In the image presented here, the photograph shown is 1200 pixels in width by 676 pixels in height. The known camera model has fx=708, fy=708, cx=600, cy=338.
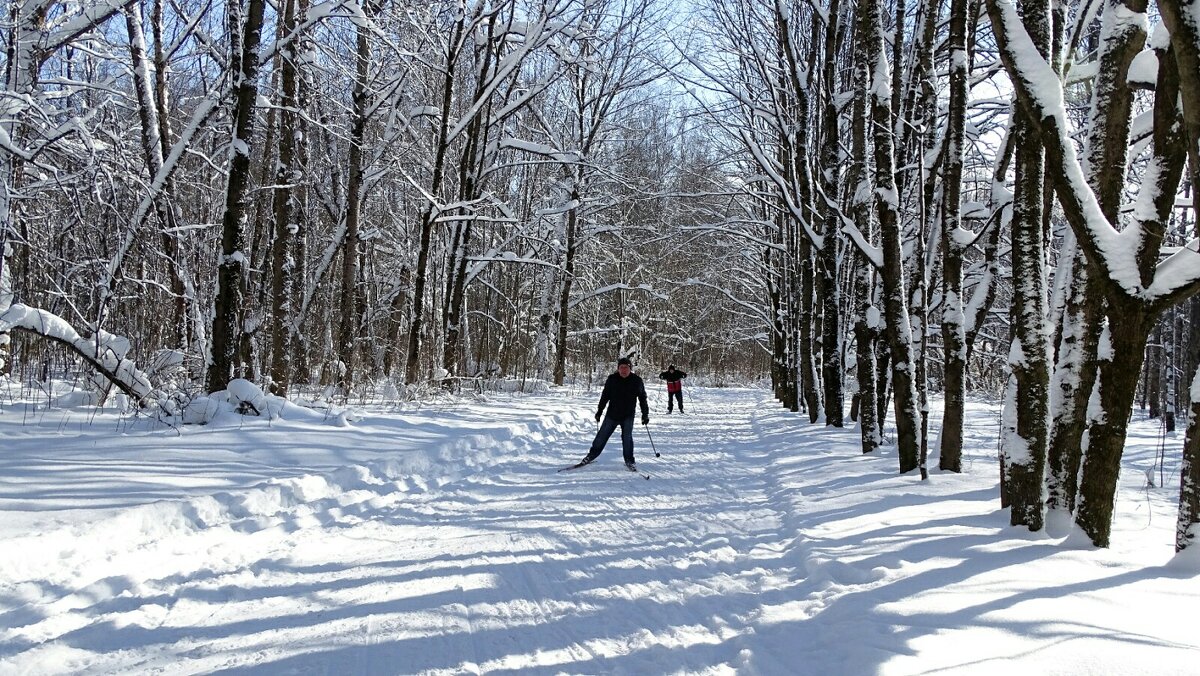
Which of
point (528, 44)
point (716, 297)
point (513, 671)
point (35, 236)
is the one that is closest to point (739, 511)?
point (513, 671)

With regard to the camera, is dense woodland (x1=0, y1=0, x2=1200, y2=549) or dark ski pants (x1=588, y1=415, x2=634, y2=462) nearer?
dense woodland (x1=0, y1=0, x2=1200, y2=549)

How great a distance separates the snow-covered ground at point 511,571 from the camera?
3.75 metres

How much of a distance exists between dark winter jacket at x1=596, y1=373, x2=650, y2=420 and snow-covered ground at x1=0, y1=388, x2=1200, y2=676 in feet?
6.64

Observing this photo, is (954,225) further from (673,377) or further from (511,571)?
(673,377)

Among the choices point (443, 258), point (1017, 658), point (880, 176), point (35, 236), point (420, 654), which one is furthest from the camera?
point (443, 258)

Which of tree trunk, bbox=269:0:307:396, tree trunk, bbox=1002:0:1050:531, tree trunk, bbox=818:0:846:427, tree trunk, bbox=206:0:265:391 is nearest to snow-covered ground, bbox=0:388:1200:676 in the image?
tree trunk, bbox=1002:0:1050:531

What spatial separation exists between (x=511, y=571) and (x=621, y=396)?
242 inches

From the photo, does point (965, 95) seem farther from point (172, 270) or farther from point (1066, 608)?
point (172, 270)

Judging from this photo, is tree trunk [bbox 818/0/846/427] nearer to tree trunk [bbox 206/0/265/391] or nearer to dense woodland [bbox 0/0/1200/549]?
dense woodland [bbox 0/0/1200/549]

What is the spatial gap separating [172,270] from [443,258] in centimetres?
1412

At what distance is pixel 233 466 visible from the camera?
7258mm

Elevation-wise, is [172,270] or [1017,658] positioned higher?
[172,270]

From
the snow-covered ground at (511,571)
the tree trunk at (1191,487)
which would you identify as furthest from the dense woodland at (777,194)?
the snow-covered ground at (511,571)

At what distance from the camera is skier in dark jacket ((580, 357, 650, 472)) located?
1082cm
